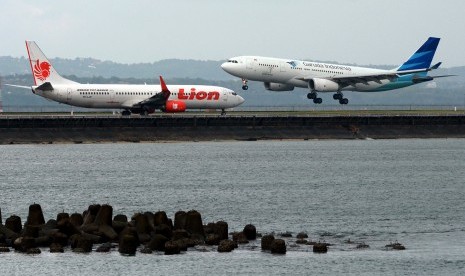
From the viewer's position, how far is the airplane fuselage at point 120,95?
5482 inches

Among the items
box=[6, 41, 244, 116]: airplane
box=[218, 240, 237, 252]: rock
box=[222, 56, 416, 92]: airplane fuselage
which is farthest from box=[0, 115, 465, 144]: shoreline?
box=[218, 240, 237, 252]: rock

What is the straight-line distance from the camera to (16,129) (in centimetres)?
12425

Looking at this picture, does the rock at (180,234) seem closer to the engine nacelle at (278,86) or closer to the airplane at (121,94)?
the airplane at (121,94)

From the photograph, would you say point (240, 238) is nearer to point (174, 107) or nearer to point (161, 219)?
point (161, 219)

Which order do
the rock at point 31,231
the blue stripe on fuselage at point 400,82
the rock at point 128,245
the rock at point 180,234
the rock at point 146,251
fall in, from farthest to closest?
1. the blue stripe on fuselage at point 400,82
2. the rock at point 180,234
3. the rock at point 31,231
4. the rock at point 146,251
5. the rock at point 128,245

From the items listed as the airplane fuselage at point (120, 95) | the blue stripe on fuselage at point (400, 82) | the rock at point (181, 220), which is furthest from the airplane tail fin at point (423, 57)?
the rock at point (181, 220)

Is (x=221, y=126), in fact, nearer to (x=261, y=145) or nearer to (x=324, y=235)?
(x=261, y=145)

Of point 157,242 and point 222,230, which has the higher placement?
point 222,230

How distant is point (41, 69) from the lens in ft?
471

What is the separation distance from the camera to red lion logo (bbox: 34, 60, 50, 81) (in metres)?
143

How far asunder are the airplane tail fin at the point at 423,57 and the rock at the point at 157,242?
109 m

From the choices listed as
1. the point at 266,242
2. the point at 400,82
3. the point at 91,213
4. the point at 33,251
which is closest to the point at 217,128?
the point at 400,82

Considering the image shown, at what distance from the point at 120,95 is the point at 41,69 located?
36.0 feet

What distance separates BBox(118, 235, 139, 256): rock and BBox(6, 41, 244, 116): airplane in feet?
271
